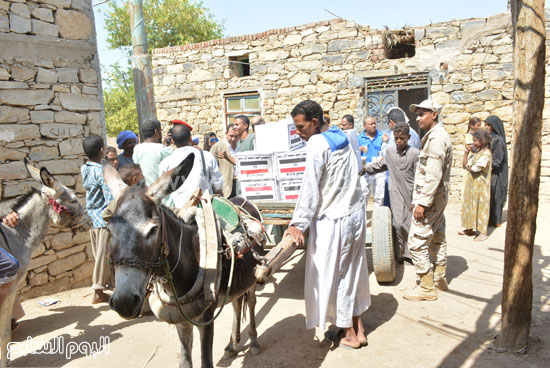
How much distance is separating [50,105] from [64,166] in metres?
0.86

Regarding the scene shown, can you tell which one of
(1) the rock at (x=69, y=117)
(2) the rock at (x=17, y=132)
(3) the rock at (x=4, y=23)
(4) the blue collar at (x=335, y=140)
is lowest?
(4) the blue collar at (x=335, y=140)

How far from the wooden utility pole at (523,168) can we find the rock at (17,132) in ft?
18.5

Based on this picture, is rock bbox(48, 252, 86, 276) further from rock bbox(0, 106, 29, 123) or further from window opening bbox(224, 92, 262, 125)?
window opening bbox(224, 92, 262, 125)

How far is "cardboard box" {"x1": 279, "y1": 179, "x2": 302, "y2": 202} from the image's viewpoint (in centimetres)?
425

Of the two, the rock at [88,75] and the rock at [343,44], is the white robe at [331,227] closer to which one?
the rock at [88,75]

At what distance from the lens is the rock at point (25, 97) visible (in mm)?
5184

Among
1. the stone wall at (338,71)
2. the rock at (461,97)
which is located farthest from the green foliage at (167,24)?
the rock at (461,97)

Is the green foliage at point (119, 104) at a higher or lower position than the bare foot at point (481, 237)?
higher

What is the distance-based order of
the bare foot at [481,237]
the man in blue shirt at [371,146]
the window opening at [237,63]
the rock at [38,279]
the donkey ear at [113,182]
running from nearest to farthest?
1. the donkey ear at [113,182]
2. the rock at [38,279]
3. the bare foot at [481,237]
4. the man in blue shirt at [371,146]
5. the window opening at [237,63]

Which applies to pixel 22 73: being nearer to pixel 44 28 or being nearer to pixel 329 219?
pixel 44 28

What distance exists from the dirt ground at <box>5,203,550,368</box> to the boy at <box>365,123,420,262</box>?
0.69 metres

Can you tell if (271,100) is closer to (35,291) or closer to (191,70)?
(191,70)

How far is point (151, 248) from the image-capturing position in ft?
7.00

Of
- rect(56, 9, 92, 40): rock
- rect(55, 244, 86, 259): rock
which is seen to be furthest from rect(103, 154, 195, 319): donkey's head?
rect(56, 9, 92, 40): rock
